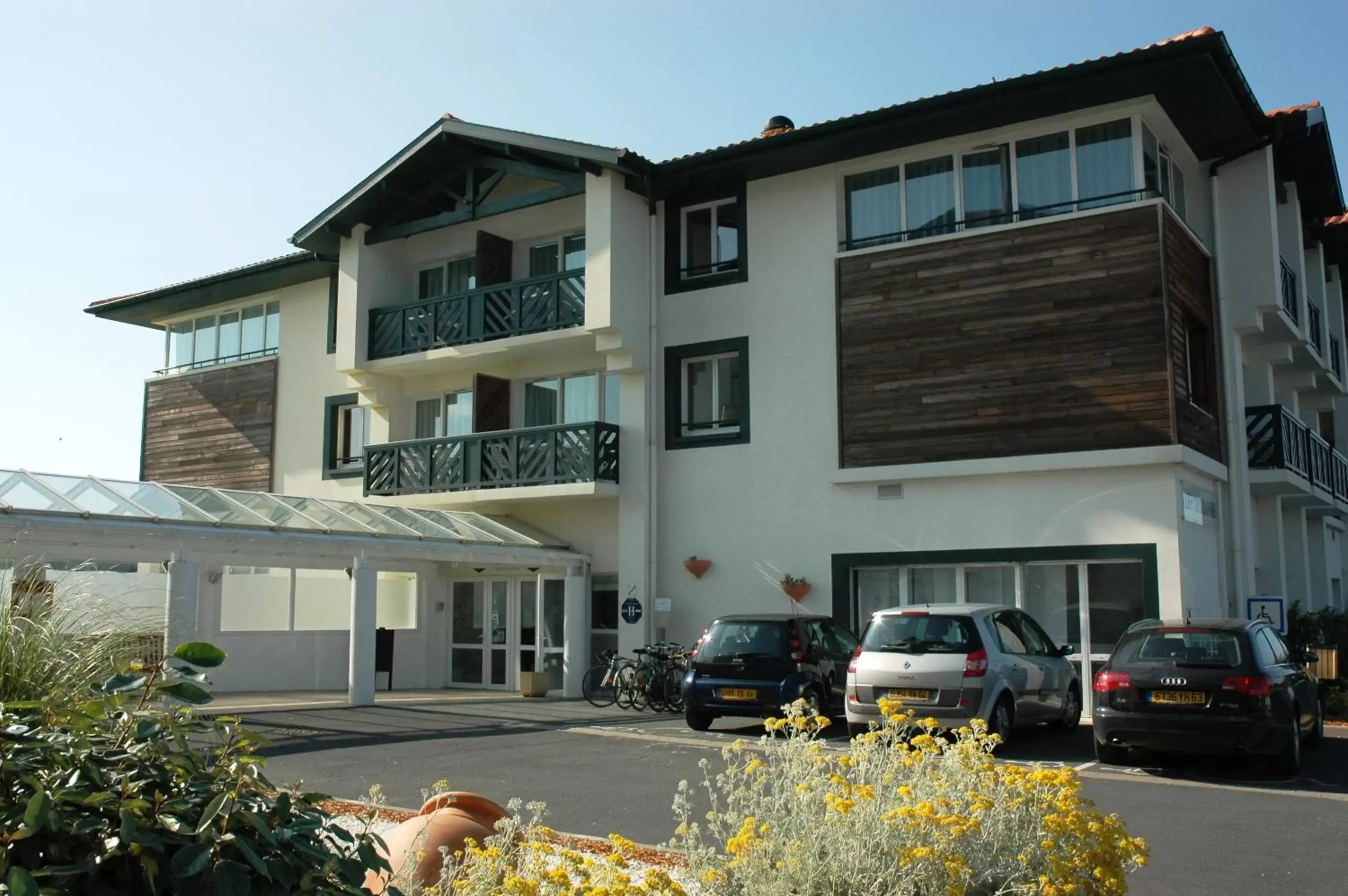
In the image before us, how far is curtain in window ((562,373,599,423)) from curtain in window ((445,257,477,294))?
307 centimetres

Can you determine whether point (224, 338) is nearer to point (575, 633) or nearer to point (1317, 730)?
point (575, 633)

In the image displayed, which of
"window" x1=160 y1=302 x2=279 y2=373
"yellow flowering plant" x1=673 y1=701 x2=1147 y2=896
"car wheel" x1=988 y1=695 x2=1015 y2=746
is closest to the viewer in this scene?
"yellow flowering plant" x1=673 y1=701 x2=1147 y2=896

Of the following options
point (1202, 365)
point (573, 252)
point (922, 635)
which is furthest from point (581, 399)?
point (922, 635)

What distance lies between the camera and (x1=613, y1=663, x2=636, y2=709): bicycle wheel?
60.0 ft

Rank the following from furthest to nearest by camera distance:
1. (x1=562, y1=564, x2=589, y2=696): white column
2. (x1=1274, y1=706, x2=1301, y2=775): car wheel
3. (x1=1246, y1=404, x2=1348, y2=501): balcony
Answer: (x1=562, y1=564, x2=589, y2=696): white column, (x1=1246, y1=404, x2=1348, y2=501): balcony, (x1=1274, y1=706, x2=1301, y2=775): car wheel

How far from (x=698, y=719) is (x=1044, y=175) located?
9334mm

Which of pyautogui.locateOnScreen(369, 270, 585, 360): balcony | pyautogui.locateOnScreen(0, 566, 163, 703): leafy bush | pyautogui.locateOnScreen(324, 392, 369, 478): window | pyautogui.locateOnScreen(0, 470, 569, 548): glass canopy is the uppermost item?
pyautogui.locateOnScreen(369, 270, 585, 360): balcony

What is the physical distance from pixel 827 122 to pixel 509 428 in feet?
28.2

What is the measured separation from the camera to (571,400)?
22797 millimetres

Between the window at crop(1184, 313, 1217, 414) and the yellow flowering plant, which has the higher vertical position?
the window at crop(1184, 313, 1217, 414)

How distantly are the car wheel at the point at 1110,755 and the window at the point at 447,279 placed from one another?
15.3 m

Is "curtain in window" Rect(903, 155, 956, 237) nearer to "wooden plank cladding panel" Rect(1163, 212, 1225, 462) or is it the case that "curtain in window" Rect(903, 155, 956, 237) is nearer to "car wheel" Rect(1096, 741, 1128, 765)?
"wooden plank cladding panel" Rect(1163, 212, 1225, 462)

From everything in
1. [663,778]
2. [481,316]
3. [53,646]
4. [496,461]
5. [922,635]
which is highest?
[481,316]

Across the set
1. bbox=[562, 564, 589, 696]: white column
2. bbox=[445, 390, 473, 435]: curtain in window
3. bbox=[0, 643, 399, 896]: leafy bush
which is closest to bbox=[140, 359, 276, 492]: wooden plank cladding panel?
bbox=[445, 390, 473, 435]: curtain in window
